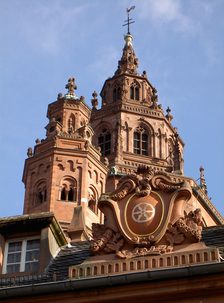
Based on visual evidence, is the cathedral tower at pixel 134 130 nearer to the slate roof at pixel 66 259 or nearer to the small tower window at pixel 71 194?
the small tower window at pixel 71 194

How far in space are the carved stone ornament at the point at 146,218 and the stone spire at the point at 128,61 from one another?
6021cm

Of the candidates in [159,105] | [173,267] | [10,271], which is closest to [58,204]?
[159,105]

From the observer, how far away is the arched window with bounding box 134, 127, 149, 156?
70306 millimetres

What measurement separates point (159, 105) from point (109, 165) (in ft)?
40.2

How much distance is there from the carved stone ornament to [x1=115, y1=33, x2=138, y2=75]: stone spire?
60.2m

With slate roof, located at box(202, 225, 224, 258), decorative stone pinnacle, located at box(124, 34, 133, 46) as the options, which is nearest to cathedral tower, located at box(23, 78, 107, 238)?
decorative stone pinnacle, located at box(124, 34, 133, 46)

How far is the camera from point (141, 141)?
71.1 meters

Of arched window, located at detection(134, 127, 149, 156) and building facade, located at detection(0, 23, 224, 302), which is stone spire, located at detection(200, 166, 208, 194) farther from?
building facade, located at detection(0, 23, 224, 302)

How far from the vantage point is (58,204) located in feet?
176

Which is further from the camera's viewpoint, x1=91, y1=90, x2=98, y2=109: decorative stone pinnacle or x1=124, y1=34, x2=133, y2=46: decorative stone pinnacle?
x1=124, y1=34, x2=133, y2=46: decorative stone pinnacle

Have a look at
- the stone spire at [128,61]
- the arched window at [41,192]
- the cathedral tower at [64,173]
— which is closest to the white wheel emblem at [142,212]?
the cathedral tower at [64,173]

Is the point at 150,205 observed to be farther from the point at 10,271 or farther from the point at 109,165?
the point at 109,165

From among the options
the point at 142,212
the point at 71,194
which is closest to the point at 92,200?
the point at 71,194

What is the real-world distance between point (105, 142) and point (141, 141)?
3229 millimetres
